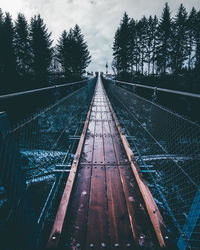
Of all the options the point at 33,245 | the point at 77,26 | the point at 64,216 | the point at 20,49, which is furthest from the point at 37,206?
the point at 77,26

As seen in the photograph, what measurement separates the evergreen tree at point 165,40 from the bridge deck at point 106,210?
40.2 meters

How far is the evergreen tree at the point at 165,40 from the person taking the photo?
3190 centimetres

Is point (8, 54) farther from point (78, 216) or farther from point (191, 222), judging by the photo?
point (191, 222)

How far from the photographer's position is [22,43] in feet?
94.0

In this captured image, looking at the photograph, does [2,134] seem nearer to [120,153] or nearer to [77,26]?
[120,153]

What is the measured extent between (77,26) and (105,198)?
44.8 m

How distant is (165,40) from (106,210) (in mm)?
41854

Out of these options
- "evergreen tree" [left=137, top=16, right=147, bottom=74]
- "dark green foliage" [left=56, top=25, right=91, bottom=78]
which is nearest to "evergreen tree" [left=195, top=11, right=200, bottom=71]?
"evergreen tree" [left=137, top=16, right=147, bottom=74]

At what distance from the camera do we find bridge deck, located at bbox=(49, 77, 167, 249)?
155 centimetres

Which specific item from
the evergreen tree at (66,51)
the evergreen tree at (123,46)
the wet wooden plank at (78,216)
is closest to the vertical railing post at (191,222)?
the wet wooden plank at (78,216)

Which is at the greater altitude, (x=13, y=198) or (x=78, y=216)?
(x=13, y=198)

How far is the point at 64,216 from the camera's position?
1.72 m

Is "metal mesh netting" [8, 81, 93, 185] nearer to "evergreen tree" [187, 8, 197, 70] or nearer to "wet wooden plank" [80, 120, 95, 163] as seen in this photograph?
"wet wooden plank" [80, 120, 95, 163]

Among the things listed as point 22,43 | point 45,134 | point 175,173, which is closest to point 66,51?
point 22,43
